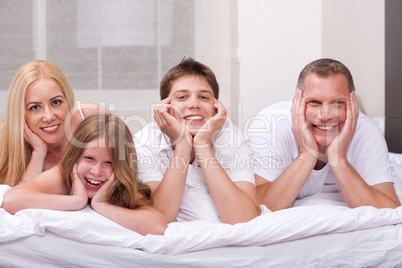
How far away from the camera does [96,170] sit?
1615mm

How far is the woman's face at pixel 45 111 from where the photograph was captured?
1.90 meters

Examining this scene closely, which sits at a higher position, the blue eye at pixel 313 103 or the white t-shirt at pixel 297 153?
the blue eye at pixel 313 103

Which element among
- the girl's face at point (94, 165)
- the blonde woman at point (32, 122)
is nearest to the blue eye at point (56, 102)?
the blonde woman at point (32, 122)

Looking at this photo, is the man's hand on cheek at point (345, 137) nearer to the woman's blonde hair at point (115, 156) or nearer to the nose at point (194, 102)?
the nose at point (194, 102)

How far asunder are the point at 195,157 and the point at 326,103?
1.82 feet

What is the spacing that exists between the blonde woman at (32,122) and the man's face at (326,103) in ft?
3.16

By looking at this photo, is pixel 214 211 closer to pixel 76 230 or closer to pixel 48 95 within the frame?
pixel 76 230

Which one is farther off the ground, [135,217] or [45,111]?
[45,111]

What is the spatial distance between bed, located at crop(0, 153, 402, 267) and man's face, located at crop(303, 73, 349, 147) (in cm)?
49

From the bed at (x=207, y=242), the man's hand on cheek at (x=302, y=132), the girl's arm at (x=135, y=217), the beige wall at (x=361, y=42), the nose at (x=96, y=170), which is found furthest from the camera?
the beige wall at (x=361, y=42)

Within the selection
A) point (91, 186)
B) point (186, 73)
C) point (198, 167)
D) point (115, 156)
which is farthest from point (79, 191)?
point (186, 73)

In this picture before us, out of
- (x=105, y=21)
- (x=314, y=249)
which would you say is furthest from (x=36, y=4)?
(x=314, y=249)

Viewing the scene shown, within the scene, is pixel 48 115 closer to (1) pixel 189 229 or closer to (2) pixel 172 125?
(2) pixel 172 125

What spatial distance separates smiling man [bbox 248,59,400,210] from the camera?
1.81 metres
